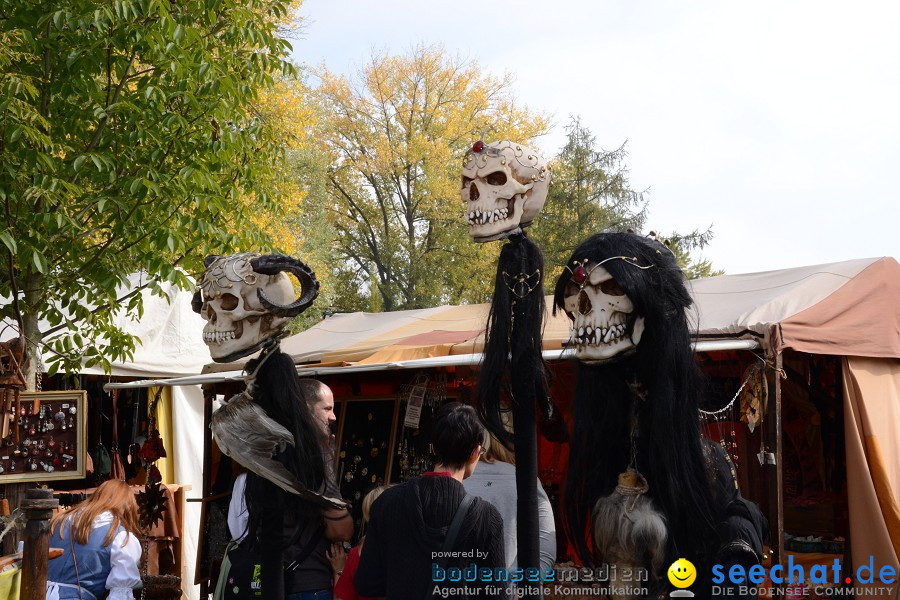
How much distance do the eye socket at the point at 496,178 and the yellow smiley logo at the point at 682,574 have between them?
4.23 ft

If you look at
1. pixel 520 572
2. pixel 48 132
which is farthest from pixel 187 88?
pixel 520 572

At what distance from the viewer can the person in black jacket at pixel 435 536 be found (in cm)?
305

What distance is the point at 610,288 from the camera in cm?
286

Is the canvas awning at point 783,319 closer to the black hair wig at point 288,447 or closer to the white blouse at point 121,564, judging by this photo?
the black hair wig at point 288,447

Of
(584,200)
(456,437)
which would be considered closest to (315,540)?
(456,437)

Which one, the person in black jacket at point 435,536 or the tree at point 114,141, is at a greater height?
the tree at point 114,141

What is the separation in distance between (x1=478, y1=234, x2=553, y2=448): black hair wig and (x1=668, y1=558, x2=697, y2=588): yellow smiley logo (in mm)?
624

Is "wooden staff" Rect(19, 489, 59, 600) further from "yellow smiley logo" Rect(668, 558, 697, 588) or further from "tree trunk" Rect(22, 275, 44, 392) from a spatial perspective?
"yellow smiley logo" Rect(668, 558, 697, 588)

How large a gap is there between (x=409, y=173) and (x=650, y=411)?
2337 cm

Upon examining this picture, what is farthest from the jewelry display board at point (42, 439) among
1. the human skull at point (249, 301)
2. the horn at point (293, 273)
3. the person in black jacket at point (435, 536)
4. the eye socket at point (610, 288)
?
the eye socket at point (610, 288)

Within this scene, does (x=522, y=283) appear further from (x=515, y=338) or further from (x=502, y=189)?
(x=502, y=189)

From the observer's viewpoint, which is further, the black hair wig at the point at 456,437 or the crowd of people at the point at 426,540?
the black hair wig at the point at 456,437

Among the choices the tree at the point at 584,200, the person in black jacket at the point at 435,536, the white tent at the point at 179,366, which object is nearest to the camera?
the person in black jacket at the point at 435,536

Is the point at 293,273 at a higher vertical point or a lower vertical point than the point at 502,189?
lower
